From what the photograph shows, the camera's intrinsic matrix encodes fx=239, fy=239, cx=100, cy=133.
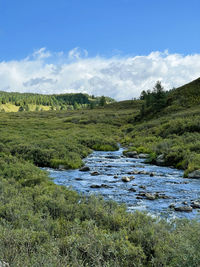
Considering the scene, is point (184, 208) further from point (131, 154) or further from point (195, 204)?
point (131, 154)

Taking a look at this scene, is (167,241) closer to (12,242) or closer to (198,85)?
(12,242)

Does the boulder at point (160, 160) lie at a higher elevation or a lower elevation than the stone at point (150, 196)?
higher

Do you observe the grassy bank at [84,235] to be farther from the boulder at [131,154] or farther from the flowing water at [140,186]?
the boulder at [131,154]

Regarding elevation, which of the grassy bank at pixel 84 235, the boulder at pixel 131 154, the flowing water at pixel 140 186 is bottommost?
the flowing water at pixel 140 186

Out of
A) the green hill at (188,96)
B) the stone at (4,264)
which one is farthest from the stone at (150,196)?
the green hill at (188,96)

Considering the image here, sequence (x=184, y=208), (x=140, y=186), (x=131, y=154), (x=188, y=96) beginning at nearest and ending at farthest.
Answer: (x=184, y=208) → (x=140, y=186) → (x=131, y=154) → (x=188, y=96)

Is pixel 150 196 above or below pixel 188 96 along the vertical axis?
below

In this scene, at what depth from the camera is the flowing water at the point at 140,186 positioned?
11844 mm

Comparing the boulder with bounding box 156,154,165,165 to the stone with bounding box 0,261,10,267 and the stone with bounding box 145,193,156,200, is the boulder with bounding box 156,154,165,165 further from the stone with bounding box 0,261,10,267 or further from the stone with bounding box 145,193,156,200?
the stone with bounding box 0,261,10,267

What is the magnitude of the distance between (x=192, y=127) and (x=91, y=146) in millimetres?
15819

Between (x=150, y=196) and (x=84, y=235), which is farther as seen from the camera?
(x=150, y=196)

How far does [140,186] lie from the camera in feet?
50.5

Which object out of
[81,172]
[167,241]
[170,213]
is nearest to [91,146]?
[81,172]

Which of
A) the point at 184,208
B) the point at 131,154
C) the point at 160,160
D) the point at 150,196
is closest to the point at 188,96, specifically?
the point at 131,154
